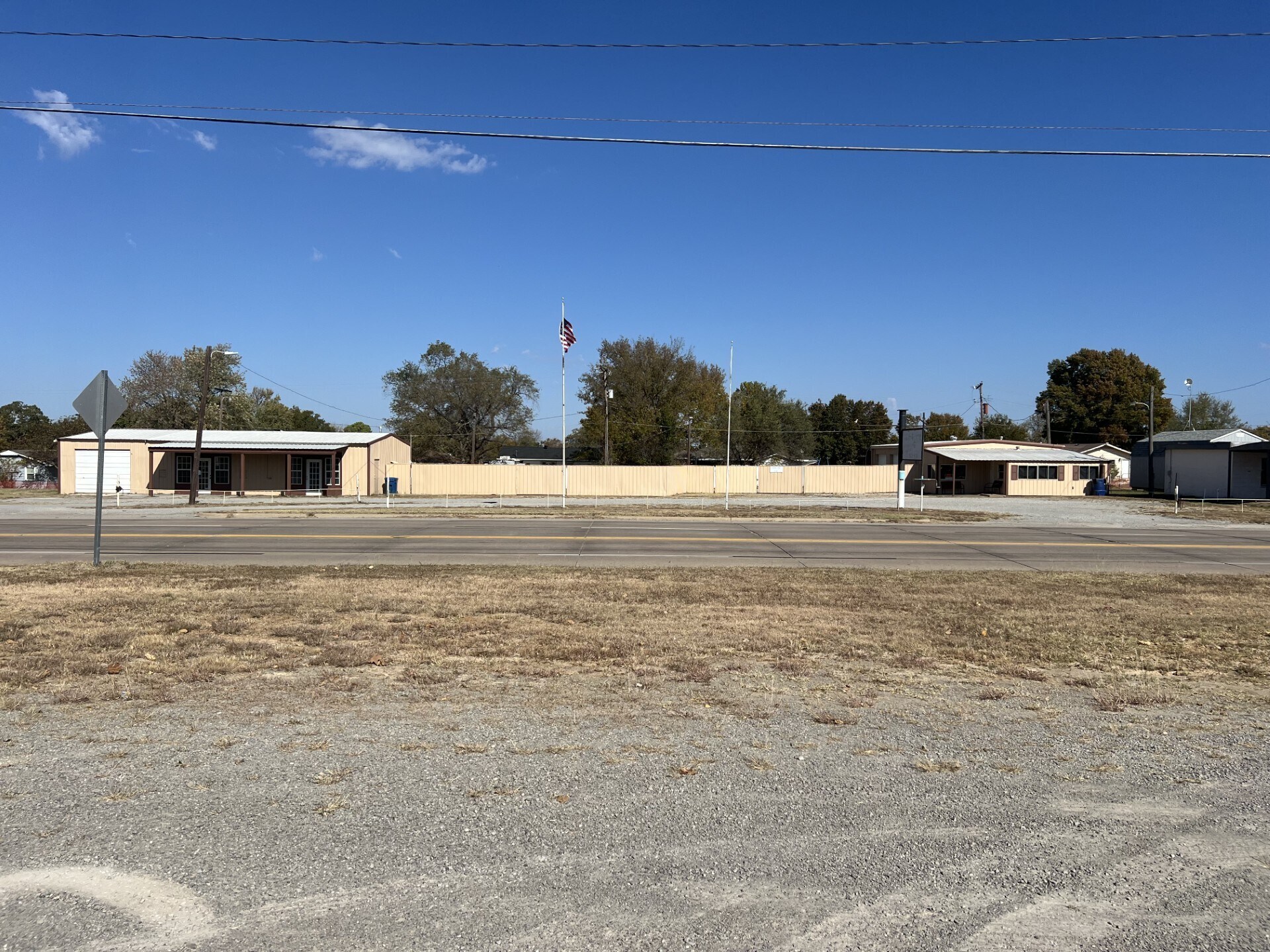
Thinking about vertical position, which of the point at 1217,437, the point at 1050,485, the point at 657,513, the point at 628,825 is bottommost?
the point at 628,825

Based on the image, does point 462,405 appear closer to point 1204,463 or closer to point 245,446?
point 245,446

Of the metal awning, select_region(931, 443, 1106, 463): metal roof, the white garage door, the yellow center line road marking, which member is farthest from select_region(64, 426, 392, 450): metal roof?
select_region(931, 443, 1106, 463): metal roof

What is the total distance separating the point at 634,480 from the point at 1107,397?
225 feet

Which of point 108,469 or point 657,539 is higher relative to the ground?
point 108,469

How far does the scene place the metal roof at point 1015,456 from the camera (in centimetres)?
5669

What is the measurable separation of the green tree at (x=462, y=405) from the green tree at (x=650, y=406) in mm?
10403

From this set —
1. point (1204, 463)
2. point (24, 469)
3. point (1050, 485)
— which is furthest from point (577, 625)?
point (24, 469)

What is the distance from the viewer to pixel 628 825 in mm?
4215

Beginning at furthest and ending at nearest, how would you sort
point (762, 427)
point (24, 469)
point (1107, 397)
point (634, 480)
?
point (1107, 397), point (762, 427), point (24, 469), point (634, 480)

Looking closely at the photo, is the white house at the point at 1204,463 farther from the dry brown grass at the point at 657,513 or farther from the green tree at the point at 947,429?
the green tree at the point at 947,429

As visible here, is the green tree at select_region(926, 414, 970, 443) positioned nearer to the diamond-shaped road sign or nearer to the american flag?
the american flag

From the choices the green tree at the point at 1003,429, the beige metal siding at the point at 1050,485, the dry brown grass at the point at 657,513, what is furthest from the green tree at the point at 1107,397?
the dry brown grass at the point at 657,513

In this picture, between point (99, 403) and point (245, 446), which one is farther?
point (245, 446)

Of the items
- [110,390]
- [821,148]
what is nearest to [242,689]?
[110,390]
